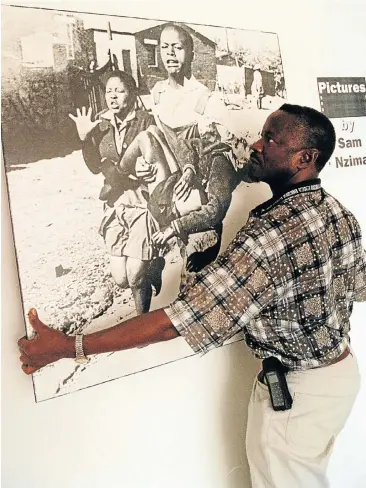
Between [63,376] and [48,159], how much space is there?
0.48 metres

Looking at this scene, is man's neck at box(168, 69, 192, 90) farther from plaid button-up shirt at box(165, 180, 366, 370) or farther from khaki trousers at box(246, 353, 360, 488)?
khaki trousers at box(246, 353, 360, 488)

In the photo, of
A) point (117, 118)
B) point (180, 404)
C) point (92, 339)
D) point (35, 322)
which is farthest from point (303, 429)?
point (117, 118)

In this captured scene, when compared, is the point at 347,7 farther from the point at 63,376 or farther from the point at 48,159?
the point at 63,376

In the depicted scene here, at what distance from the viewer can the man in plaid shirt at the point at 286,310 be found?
107cm

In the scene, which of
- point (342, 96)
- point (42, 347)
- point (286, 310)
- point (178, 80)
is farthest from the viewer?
point (342, 96)

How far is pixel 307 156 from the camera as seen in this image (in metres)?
1.24

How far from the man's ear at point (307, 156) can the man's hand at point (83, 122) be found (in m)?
0.51

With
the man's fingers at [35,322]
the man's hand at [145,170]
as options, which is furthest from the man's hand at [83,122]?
the man's fingers at [35,322]

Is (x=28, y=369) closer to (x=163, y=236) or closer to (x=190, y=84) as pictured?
(x=163, y=236)

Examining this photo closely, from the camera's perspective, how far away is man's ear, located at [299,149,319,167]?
4.07ft

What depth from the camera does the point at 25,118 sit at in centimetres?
106

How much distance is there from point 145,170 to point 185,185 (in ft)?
0.41

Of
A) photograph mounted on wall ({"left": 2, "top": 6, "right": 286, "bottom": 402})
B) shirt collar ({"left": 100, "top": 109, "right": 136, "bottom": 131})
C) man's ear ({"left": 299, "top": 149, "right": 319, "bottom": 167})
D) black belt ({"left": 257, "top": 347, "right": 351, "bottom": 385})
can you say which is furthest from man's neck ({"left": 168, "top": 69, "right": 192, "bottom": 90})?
black belt ({"left": 257, "top": 347, "right": 351, "bottom": 385})

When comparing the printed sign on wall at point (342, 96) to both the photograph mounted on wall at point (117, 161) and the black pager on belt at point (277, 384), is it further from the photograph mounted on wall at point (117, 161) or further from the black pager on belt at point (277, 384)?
the black pager on belt at point (277, 384)
